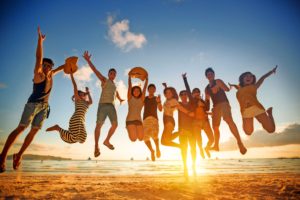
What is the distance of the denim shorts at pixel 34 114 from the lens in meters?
6.34

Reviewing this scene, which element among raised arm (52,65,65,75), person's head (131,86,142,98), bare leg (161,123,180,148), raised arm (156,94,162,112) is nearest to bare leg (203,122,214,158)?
bare leg (161,123,180,148)

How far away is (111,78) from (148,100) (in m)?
1.70

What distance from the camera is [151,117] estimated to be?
8477 mm

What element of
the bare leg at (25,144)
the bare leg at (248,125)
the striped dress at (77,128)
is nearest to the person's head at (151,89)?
the striped dress at (77,128)

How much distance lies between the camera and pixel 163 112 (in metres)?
8.61

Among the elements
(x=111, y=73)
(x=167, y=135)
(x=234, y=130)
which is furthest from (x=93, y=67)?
(x=234, y=130)

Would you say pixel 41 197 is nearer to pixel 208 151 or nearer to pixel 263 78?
pixel 208 151

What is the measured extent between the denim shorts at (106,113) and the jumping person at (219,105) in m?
3.76

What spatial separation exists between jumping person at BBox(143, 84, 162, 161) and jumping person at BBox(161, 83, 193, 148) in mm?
356

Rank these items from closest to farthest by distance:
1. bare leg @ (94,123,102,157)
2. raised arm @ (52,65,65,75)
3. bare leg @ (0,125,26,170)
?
bare leg @ (0,125,26,170)
raised arm @ (52,65,65,75)
bare leg @ (94,123,102,157)

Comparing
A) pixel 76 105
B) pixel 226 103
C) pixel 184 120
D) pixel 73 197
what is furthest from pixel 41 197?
pixel 226 103

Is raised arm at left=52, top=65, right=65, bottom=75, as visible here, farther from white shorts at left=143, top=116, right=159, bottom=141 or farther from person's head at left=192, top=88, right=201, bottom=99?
person's head at left=192, top=88, right=201, bottom=99

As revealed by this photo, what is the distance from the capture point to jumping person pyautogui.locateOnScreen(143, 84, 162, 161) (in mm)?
8469

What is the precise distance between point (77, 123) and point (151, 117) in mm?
2798
